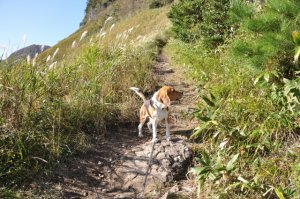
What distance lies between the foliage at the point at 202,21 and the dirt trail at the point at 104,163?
2320 mm

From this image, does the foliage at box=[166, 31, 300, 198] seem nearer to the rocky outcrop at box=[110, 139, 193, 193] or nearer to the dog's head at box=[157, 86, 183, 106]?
the rocky outcrop at box=[110, 139, 193, 193]

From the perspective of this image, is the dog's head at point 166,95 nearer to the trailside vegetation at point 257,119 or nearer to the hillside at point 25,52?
the trailside vegetation at point 257,119

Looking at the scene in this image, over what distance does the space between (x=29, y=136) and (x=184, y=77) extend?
13.0ft

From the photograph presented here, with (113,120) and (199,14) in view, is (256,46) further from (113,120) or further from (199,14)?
(199,14)

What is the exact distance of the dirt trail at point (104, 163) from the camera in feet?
11.0

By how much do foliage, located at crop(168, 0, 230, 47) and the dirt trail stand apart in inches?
91.4

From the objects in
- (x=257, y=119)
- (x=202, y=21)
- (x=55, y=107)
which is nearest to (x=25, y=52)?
(x=55, y=107)

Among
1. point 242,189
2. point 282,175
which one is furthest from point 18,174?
point 282,175

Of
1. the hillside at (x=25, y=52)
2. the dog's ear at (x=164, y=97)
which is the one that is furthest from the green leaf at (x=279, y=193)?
the hillside at (x=25, y=52)

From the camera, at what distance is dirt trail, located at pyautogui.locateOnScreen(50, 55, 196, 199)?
3359 mm

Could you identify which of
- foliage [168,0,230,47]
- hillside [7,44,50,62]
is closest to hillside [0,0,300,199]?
hillside [7,44,50,62]

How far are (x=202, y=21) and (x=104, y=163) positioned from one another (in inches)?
253

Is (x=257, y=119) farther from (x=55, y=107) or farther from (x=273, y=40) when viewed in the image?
(x=55, y=107)

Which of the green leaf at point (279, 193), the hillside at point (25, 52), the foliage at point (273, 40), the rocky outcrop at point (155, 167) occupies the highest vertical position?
the hillside at point (25, 52)
